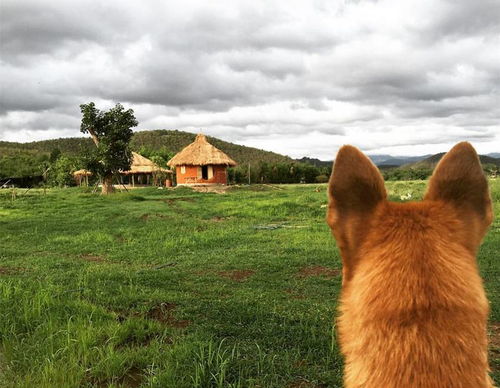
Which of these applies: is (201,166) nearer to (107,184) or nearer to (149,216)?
(107,184)

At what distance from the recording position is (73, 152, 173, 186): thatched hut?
44.4 m

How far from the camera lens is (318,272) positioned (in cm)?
746

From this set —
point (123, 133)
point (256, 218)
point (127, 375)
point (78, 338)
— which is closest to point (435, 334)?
point (127, 375)

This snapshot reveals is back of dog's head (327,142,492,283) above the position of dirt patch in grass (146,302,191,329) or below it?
above

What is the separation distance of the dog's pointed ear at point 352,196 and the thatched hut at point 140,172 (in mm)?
42499

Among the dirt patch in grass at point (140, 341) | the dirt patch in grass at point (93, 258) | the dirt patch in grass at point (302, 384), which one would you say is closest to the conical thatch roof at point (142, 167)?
the dirt patch in grass at point (93, 258)

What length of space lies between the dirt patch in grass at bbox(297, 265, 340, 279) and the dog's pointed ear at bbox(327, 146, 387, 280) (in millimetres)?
6099

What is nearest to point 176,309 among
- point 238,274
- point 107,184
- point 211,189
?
point 238,274

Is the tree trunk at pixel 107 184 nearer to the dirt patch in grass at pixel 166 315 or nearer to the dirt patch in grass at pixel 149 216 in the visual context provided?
the dirt patch in grass at pixel 149 216

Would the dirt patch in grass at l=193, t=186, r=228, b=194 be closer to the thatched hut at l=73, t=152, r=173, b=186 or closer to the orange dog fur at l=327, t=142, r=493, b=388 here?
the thatched hut at l=73, t=152, r=173, b=186

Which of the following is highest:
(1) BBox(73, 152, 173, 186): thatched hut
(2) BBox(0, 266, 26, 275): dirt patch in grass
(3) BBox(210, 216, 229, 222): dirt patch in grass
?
(1) BBox(73, 152, 173, 186): thatched hut

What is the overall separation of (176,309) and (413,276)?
4207 millimetres

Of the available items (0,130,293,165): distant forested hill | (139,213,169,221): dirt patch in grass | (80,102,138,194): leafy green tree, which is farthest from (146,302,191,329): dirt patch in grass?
(0,130,293,165): distant forested hill

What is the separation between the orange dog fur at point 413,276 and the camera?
1.02 m
